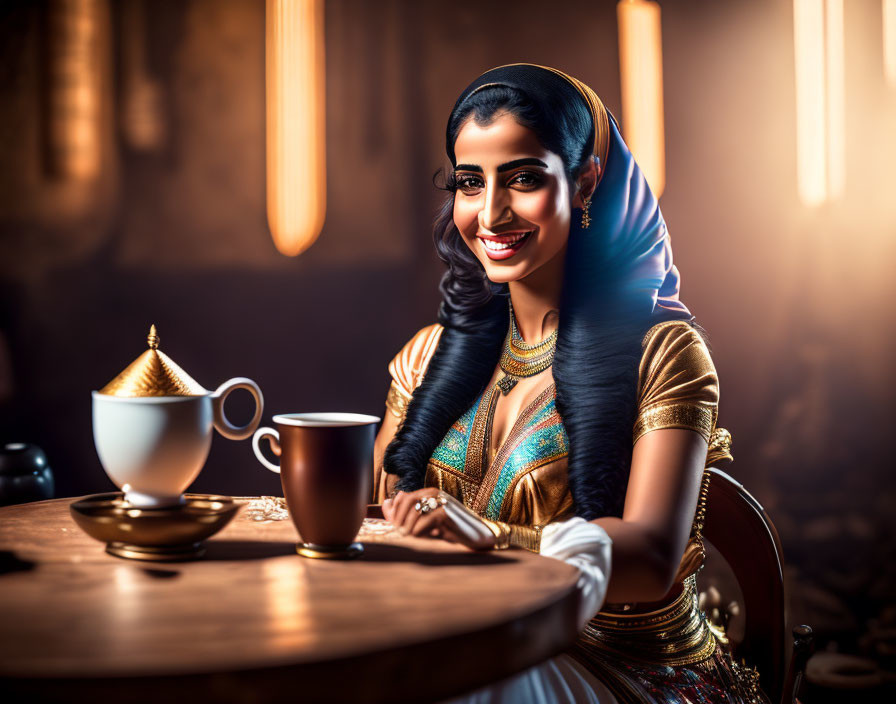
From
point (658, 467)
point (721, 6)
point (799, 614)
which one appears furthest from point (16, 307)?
point (799, 614)

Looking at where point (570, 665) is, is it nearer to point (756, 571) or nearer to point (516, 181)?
point (756, 571)

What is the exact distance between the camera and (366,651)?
645 millimetres

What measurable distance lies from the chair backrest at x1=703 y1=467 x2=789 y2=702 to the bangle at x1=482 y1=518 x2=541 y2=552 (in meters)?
0.50

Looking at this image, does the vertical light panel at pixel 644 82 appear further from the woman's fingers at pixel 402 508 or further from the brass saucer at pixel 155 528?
the brass saucer at pixel 155 528

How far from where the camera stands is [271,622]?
0.70 meters

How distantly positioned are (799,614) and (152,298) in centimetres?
224

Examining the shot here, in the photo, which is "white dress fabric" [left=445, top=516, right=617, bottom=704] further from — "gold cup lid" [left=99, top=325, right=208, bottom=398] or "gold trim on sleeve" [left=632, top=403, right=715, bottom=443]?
"gold cup lid" [left=99, top=325, right=208, bottom=398]

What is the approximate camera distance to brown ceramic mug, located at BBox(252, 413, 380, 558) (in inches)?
34.9

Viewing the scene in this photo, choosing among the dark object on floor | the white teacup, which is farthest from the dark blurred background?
the white teacup

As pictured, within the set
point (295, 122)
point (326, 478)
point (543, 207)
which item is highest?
point (295, 122)

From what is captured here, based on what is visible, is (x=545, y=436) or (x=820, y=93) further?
(x=820, y=93)

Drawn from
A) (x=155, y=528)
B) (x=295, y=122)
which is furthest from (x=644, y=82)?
(x=155, y=528)

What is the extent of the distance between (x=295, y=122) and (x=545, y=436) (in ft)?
5.56

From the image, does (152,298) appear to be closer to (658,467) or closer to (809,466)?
(658,467)
